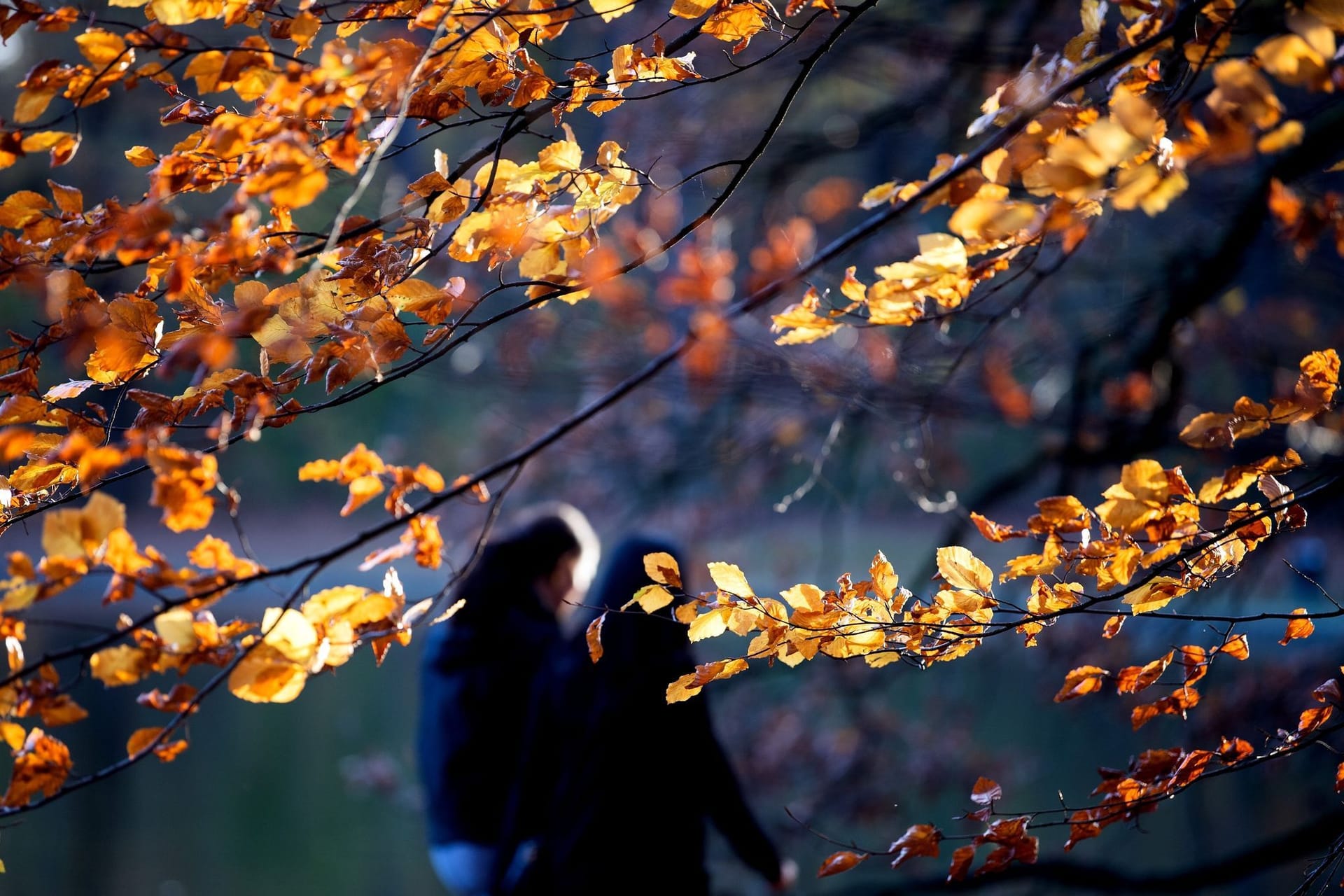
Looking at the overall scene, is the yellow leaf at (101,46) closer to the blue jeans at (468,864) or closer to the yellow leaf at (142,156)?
the yellow leaf at (142,156)

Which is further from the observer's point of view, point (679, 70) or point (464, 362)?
point (464, 362)

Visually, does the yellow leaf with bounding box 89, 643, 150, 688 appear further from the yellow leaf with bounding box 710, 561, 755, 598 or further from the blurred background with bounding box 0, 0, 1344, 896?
the yellow leaf with bounding box 710, 561, 755, 598

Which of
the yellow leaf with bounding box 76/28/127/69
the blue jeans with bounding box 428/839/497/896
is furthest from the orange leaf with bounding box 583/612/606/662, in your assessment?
the blue jeans with bounding box 428/839/497/896

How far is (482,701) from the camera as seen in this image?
3.00 metres

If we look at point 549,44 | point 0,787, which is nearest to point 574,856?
point 549,44

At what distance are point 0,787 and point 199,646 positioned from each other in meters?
8.15

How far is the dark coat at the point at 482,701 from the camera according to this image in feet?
9.87

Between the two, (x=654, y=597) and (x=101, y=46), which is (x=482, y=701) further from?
(x=101, y=46)

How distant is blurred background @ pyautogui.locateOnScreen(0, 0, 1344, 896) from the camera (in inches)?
130

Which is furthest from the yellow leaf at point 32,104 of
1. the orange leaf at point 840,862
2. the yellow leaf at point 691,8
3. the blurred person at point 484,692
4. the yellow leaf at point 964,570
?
the blurred person at point 484,692

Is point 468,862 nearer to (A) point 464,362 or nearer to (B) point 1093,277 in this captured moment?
(A) point 464,362

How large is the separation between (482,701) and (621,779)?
1.46ft

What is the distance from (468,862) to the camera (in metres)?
2.99

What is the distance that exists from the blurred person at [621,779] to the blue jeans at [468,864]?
0.18 m
